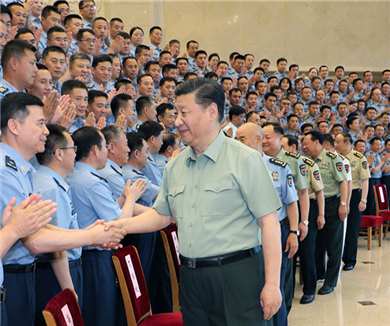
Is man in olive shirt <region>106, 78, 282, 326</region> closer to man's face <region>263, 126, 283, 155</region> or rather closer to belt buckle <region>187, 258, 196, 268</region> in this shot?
belt buckle <region>187, 258, 196, 268</region>

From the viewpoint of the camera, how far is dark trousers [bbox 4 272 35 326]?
75.0 inches

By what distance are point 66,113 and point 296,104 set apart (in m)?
5.89

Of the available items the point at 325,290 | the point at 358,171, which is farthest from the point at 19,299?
the point at 358,171

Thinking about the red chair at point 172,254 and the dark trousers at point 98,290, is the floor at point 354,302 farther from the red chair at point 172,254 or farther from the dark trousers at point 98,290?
the dark trousers at point 98,290

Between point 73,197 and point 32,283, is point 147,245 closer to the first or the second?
point 73,197

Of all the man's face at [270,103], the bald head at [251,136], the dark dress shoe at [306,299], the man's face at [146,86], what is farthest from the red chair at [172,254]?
the man's face at [270,103]

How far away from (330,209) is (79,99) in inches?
114

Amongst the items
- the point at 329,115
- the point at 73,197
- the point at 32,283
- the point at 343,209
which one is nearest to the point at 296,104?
the point at 329,115

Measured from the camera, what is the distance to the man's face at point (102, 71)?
470 centimetres

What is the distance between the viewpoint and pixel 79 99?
139 inches

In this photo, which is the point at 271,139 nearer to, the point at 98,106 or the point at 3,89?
the point at 98,106

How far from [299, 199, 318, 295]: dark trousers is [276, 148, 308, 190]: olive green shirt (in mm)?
722

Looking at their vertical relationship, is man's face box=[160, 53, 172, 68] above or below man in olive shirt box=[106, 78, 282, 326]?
above

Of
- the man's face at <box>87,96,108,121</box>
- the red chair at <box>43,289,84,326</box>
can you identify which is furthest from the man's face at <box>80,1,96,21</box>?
the red chair at <box>43,289,84,326</box>
